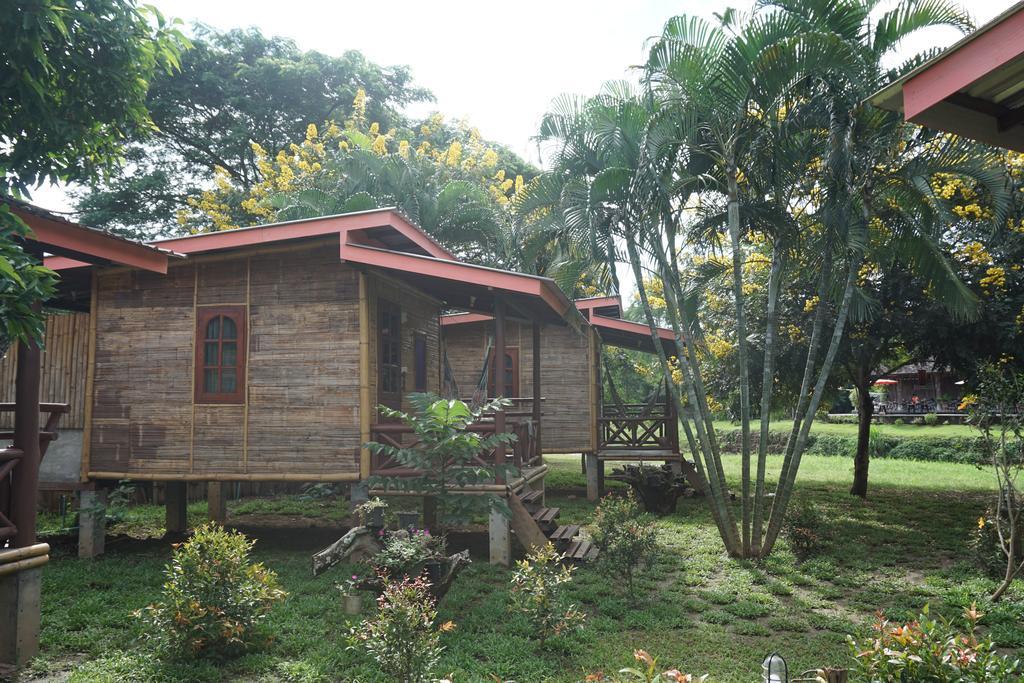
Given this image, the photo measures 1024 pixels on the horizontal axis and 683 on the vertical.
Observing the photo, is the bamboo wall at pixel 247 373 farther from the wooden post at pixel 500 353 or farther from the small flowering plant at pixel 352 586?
the small flowering plant at pixel 352 586

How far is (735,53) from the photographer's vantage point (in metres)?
9.02

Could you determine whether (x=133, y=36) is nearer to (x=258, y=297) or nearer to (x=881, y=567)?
(x=258, y=297)

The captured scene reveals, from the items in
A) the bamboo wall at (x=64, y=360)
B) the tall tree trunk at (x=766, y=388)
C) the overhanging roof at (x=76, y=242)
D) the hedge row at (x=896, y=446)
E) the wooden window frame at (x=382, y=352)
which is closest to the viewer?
the overhanging roof at (x=76, y=242)

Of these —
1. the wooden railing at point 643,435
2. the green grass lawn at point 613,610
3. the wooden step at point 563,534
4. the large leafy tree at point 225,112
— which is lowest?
the green grass lawn at point 613,610

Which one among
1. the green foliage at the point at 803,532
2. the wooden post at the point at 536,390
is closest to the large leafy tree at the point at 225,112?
the wooden post at the point at 536,390

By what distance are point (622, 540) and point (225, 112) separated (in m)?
24.0

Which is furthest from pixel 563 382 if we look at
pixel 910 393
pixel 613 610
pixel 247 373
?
pixel 910 393

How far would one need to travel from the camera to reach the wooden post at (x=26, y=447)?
5934mm

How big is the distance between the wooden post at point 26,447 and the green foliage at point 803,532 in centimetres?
932

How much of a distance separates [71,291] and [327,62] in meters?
18.5

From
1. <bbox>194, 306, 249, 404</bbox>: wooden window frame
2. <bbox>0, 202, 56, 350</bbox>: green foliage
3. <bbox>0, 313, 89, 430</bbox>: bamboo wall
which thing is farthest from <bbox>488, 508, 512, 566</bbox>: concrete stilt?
<bbox>0, 313, 89, 430</bbox>: bamboo wall

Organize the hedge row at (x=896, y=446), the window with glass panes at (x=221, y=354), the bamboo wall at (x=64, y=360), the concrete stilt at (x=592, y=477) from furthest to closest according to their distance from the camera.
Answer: the hedge row at (x=896, y=446)
the concrete stilt at (x=592, y=477)
the bamboo wall at (x=64, y=360)
the window with glass panes at (x=221, y=354)

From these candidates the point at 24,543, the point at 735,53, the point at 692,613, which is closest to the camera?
the point at 24,543

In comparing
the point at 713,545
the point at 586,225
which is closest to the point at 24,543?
the point at 586,225
